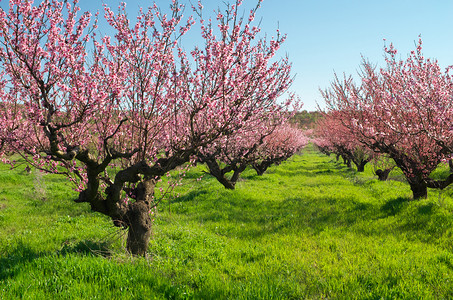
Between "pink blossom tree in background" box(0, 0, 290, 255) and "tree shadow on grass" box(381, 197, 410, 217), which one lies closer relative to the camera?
"pink blossom tree in background" box(0, 0, 290, 255)

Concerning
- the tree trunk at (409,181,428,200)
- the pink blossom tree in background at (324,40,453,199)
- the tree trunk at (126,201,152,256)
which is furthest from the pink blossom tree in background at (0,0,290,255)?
the tree trunk at (409,181,428,200)

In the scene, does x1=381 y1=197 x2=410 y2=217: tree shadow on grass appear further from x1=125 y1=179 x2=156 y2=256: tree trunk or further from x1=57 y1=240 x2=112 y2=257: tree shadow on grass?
x1=57 y1=240 x2=112 y2=257: tree shadow on grass

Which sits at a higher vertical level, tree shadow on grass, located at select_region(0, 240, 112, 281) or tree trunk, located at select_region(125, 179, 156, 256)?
tree trunk, located at select_region(125, 179, 156, 256)

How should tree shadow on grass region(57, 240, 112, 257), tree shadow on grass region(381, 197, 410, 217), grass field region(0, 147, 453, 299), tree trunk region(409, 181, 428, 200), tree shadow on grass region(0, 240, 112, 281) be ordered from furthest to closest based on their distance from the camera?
1. tree trunk region(409, 181, 428, 200)
2. tree shadow on grass region(381, 197, 410, 217)
3. tree shadow on grass region(57, 240, 112, 257)
4. tree shadow on grass region(0, 240, 112, 281)
5. grass field region(0, 147, 453, 299)

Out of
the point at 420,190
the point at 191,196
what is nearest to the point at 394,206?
the point at 420,190

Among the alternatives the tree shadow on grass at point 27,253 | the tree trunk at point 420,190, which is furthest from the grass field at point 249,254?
→ the tree trunk at point 420,190

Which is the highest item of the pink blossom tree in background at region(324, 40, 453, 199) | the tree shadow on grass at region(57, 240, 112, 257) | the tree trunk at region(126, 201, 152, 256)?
the pink blossom tree in background at region(324, 40, 453, 199)

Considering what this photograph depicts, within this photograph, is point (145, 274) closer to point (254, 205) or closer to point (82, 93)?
point (82, 93)

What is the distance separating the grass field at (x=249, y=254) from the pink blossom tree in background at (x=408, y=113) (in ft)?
4.98

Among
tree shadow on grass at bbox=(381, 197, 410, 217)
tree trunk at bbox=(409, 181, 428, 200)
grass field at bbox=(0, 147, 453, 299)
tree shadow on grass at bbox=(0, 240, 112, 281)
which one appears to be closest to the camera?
grass field at bbox=(0, 147, 453, 299)

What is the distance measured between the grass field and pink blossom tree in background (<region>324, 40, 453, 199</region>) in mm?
1517

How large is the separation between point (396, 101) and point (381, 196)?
5.47m

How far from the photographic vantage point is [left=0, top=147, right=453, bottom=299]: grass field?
206 inches

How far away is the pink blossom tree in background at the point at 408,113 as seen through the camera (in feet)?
31.1
